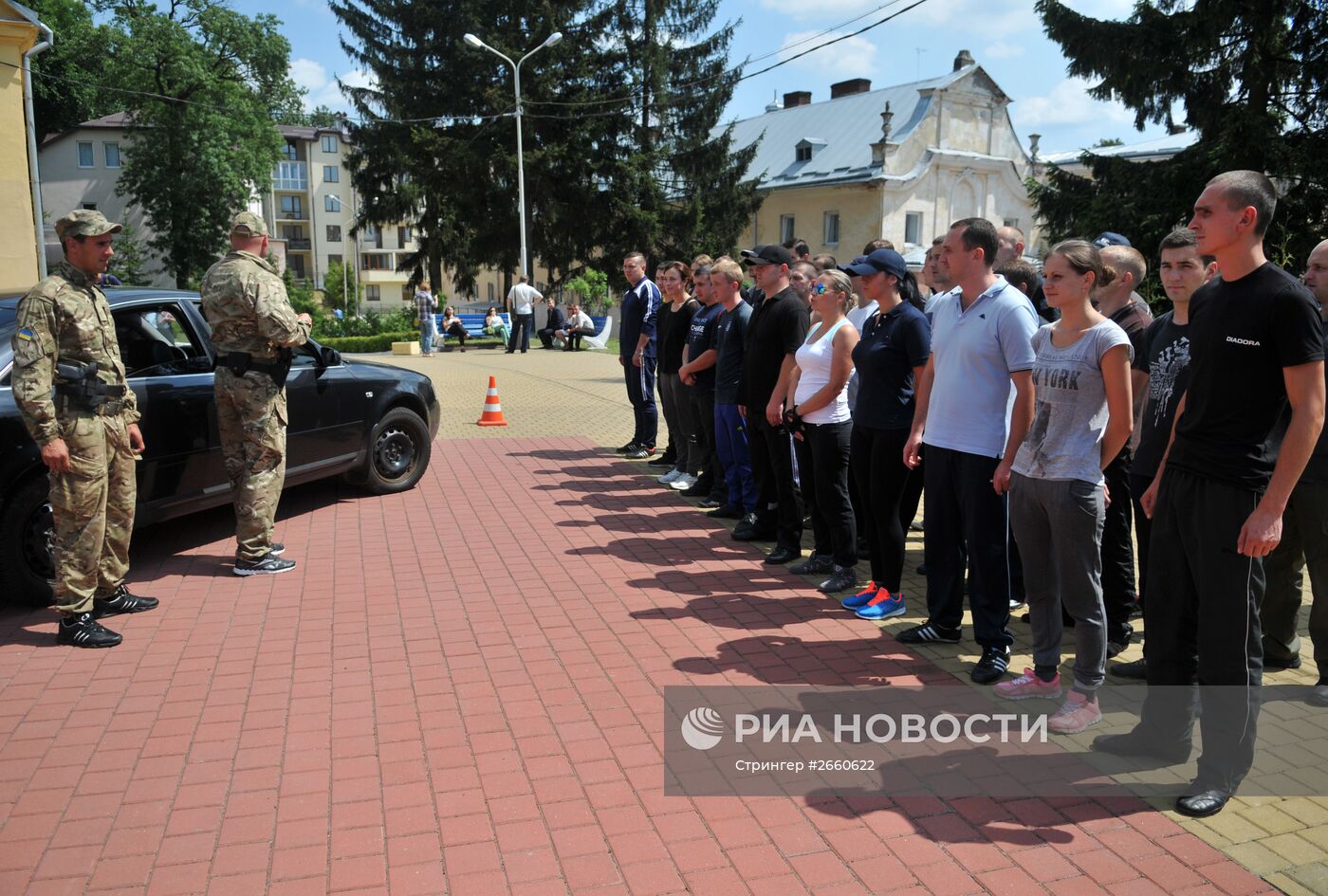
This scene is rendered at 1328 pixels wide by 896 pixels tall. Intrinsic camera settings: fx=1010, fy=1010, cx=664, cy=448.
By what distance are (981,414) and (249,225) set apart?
4.50m

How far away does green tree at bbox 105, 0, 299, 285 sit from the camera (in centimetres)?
4928

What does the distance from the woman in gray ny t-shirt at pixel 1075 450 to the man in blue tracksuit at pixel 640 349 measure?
6.30m

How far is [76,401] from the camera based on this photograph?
16.6 feet

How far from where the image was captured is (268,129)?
2093 inches

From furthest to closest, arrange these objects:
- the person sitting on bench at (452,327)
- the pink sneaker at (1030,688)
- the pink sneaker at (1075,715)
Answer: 1. the person sitting on bench at (452,327)
2. the pink sneaker at (1030,688)
3. the pink sneaker at (1075,715)

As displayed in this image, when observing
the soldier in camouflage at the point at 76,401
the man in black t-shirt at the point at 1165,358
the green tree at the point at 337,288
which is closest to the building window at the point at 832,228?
the green tree at the point at 337,288

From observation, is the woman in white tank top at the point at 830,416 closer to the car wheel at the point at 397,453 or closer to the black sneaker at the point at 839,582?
the black sneaker at the point at 839,582

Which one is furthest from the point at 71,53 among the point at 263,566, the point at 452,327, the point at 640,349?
the point at 263,566

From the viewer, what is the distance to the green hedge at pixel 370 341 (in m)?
30.1

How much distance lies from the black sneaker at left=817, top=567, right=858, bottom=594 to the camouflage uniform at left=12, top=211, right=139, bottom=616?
4.01m

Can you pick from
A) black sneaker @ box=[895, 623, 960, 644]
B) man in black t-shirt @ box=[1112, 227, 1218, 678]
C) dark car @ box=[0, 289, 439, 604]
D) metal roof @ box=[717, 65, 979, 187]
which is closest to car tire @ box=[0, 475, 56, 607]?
dark car @ box=[0, 289, 439, 604]

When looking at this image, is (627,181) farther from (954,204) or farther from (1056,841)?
(1056,841)

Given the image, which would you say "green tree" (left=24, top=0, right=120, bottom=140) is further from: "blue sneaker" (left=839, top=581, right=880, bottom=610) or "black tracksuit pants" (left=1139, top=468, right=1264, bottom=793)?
"black tracksuit pants" (left=1139, top=468, right=1264, bottom=793)

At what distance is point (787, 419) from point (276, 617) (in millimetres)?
3237
